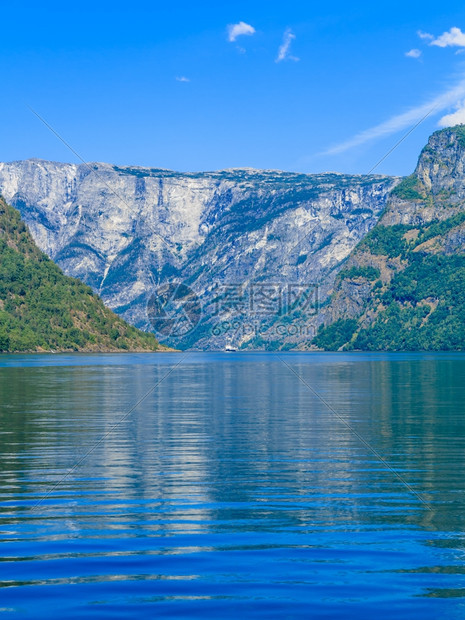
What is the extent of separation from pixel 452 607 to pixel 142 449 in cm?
2987

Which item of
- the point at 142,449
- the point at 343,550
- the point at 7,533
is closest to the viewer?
the point at 343,550

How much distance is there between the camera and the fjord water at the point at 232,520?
1920cm

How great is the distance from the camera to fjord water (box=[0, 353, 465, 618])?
19.2 meters

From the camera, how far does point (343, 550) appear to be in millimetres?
23094

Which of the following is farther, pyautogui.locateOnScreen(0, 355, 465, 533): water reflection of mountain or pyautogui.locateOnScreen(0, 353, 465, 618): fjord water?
pyautogui.locateOnScreen(0, 355, 465, 533): water reflection of mountain

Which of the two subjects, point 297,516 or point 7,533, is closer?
point 7,533

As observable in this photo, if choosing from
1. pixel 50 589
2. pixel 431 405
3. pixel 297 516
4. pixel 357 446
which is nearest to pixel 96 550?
pixel 50 589

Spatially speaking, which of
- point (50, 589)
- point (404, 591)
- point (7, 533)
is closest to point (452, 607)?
point (404, 591)

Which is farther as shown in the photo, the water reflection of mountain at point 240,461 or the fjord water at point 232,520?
the water reflection of mountain at point 240,461

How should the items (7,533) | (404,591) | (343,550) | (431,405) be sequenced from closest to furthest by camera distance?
(404,591)
(343,550)
(7,533)
(431,405)

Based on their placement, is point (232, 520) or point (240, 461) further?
point (240, 461)

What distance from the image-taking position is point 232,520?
88.9 feet

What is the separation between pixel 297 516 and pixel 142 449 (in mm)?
20163

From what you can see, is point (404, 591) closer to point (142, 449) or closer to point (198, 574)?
point (198, 574)
